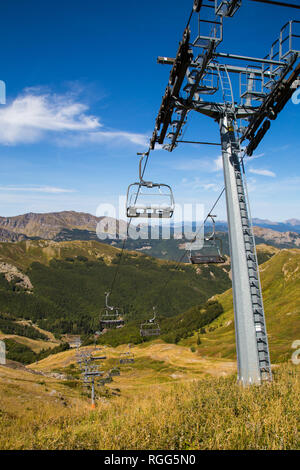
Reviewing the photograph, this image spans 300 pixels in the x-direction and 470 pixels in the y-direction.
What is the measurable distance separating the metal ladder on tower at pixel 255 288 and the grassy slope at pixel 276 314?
64744 millimetres

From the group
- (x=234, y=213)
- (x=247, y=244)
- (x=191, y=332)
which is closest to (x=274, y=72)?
(x=234, y=213)

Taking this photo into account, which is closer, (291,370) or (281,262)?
(291,370)

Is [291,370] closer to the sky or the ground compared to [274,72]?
closer to the ground

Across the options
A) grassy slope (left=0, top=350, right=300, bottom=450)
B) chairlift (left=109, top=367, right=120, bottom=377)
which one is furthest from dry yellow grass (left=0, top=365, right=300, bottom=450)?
chairlift (left=109, top=367, right=120, bottom=377)

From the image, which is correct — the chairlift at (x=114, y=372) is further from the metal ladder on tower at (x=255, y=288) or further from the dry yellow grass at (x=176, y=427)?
the dry yellow grass at (x=176, y=427)

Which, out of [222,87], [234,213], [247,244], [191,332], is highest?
[222,87]

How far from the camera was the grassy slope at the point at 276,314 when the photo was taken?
308ft

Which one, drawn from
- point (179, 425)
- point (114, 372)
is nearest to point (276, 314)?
point (114, 372)

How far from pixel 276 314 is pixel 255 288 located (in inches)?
4675

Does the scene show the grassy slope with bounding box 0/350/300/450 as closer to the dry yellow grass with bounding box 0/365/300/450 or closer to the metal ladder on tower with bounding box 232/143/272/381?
the dry yellow grass with bounding box 0/365/300/450

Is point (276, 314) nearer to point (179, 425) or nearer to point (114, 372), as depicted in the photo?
point (114, 372)

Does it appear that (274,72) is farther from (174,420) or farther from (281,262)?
(281,262)

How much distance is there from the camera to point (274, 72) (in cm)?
1457

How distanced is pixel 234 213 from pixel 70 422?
34.9ft
